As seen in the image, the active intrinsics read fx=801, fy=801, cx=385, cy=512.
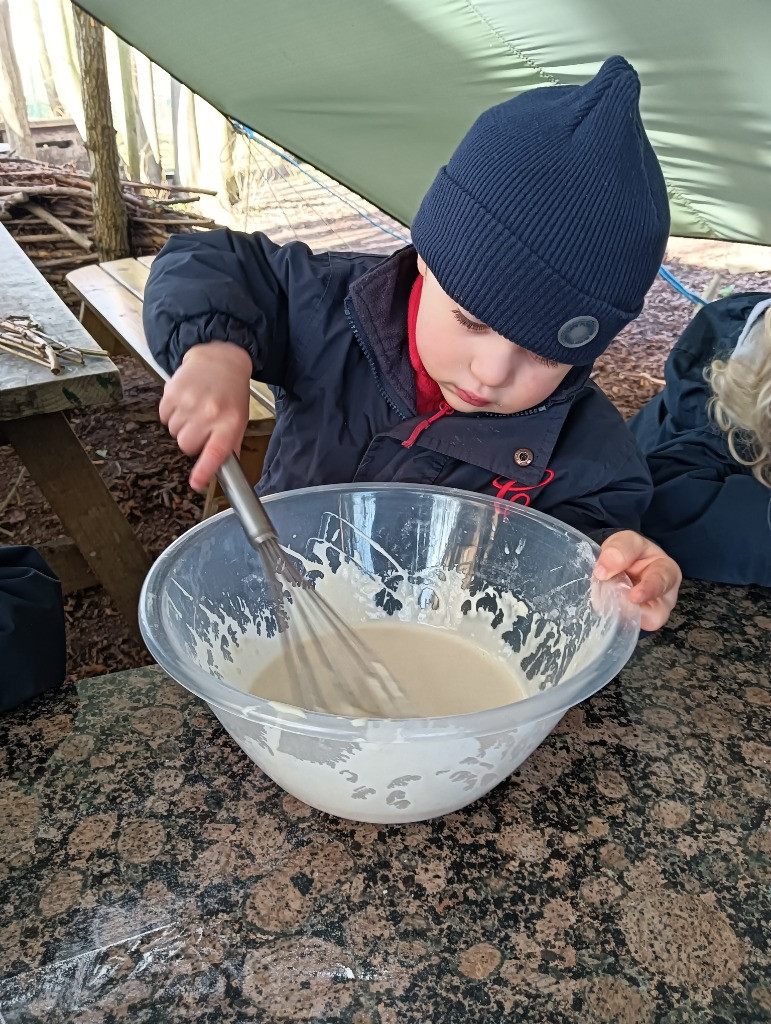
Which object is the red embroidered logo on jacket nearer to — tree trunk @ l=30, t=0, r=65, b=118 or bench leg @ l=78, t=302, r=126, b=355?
bench leg @ l=78, t=302, r=126, b=355

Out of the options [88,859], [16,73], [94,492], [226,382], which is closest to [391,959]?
[88,859]

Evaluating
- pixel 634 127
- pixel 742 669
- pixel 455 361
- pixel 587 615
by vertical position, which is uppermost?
Result: pixel 634 127

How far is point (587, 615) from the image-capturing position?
2.27 ft

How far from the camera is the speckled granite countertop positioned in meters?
0.49

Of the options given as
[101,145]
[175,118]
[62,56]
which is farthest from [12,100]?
[101,145]

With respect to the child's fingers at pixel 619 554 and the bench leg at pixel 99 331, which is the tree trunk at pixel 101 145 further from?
the child's fingers at pixel 619 554

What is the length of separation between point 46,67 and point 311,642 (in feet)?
14.4

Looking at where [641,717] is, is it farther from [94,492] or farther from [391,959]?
[94,492]

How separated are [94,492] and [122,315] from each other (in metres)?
0.70

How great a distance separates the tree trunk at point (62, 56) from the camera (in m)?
3.80

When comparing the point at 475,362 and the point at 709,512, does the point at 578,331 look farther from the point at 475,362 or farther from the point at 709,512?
the point at 709,512

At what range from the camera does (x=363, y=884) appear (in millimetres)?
547

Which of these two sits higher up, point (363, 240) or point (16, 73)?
point (16, 73)

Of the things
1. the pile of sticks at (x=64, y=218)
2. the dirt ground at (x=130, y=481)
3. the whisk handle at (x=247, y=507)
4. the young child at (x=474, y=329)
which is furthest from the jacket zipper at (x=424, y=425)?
the pile of sticks at (x=64, y=218)
